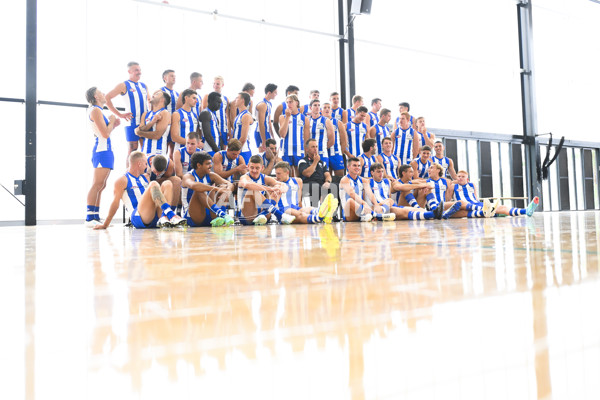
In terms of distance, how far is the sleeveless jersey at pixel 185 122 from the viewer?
11.1 ft

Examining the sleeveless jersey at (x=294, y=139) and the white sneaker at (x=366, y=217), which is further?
the sleeveless jersey at (x=294, y=139)

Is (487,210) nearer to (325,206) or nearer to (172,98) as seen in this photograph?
(325,206)

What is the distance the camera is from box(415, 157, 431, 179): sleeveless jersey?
450 cm

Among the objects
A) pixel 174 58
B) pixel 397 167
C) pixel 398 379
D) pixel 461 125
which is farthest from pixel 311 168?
pixel 461 125

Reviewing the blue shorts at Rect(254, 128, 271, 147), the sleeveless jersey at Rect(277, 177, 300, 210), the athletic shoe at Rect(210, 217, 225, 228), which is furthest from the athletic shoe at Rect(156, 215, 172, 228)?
the blue shorts at Rect(254, 128, 271, 147)

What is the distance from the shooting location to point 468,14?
793cm

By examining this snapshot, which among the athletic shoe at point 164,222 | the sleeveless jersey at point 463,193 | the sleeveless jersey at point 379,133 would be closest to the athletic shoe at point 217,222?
the athletic shoe at point 164,222

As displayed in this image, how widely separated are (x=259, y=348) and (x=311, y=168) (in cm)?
360

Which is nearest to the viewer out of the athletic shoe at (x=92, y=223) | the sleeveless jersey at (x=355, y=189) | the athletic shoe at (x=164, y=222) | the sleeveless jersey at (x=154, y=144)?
the athletic shoe at (x=164, y=222)

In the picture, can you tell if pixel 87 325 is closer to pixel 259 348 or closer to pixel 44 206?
pixel 259 348

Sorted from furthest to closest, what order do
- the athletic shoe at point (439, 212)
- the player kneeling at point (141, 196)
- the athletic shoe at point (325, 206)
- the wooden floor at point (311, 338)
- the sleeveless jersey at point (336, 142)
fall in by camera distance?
the sleeveless jersey at point (336, 142), the athletic shoe at point (439, 212), the athletic shoe at point (325, 206), the player kneeling at point (141, 196), the wooden floor at point (311, 338)

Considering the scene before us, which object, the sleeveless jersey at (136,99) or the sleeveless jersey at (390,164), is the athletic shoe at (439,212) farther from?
the sleeveless jersey at (136,99)

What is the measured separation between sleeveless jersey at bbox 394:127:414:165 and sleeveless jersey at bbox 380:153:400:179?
25cm

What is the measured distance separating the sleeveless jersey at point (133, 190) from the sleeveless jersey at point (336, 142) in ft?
6.10
